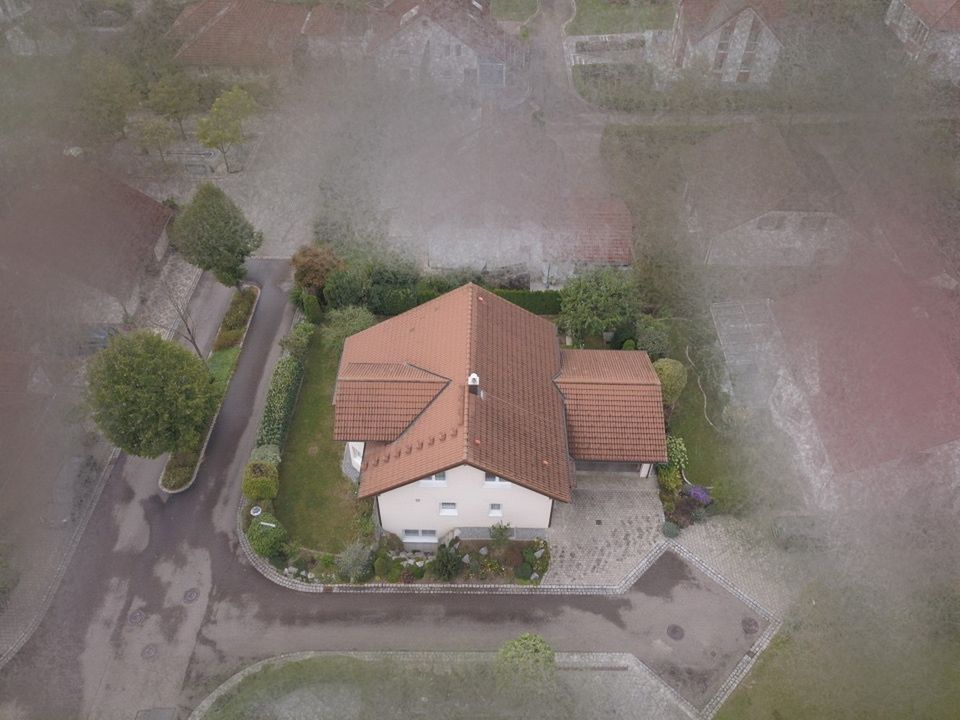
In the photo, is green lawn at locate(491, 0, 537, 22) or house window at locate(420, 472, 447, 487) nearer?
house window at locate(420, 472, 447, 487)

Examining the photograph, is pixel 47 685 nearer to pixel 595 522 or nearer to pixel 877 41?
pixel 595 522

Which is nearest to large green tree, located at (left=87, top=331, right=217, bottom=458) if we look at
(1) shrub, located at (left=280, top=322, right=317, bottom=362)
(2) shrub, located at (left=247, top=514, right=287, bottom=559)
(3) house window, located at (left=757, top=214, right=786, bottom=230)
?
(2) shrub, located at (left=247, top=514, right=287, bottom=559)

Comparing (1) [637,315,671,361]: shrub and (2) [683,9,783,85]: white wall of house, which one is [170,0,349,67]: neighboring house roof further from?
(1) [637,315,671,361]: shrub

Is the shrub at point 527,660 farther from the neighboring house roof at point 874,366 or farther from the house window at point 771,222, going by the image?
the house window at point 771,222

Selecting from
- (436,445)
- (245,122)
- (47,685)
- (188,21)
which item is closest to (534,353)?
(436,445)

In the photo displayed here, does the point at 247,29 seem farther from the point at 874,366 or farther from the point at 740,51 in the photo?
the point at 874,366

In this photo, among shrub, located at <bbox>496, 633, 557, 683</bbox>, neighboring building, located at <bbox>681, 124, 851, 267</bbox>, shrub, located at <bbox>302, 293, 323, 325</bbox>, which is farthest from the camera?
shrub, located at <bbox>302, 293, 323, 325</bbox>

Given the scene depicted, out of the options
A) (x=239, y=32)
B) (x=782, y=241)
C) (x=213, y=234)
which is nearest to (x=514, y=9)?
(x=239, y=32)
